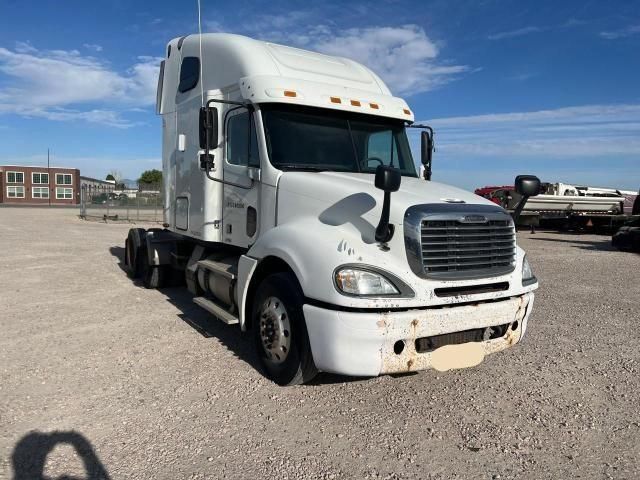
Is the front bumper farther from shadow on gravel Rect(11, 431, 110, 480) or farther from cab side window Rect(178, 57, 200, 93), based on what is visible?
cab side window Rect(178, 57, 200, 93)

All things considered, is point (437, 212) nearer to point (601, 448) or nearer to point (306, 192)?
point (306, 192)

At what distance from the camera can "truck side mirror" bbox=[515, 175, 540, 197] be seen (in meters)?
4.62

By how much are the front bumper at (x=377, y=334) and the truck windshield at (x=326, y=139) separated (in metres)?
1.83

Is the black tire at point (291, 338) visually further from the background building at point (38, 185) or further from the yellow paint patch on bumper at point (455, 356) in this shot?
the background building at point (38, 185)

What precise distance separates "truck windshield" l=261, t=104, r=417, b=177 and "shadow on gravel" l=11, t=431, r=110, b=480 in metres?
2.89

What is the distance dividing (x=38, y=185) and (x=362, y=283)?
90191 millimetres

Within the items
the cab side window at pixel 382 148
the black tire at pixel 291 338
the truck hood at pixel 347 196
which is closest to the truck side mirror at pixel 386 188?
the truck hood at pixel 347 196

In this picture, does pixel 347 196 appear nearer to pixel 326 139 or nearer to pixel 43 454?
pixel 326 139

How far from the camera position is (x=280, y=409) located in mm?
3992

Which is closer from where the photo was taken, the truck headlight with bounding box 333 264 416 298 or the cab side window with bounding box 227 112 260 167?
the truck headlight with bounding box 333 264 416 298

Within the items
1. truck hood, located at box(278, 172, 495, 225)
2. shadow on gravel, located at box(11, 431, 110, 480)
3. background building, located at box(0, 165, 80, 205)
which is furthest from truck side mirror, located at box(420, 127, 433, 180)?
background building, located at box(0, 165, 80, 205)

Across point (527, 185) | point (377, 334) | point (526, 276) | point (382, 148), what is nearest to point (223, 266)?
point (382, 148)

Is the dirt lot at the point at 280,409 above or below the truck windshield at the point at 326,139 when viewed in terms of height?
below

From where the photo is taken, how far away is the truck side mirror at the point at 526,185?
4625 millimetres
